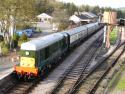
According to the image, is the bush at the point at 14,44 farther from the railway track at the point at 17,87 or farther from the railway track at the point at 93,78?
the railway track at the point at 17,87

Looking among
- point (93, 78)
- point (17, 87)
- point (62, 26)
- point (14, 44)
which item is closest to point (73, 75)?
point (93, 78)

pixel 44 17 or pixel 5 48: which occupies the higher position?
pixel 5 48

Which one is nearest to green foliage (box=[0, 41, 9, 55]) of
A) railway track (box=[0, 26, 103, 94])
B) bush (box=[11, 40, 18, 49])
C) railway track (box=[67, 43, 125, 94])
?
bush (box=[11, 40, 18, 49])

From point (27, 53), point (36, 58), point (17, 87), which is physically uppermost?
point (27, 53)

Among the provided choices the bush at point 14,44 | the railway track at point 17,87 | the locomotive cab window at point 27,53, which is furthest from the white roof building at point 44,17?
the railway track at point 17,87

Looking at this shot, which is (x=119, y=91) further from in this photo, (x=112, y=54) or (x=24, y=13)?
(x=24, y=13)

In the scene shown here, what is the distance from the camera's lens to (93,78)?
2773 cm

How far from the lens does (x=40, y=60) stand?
84.1 feet

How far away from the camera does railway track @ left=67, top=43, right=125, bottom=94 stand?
76.9 feet

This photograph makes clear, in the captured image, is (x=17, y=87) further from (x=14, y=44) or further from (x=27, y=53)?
(x=14, y=44)

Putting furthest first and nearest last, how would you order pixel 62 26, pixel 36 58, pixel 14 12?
pixel 62 26 < pixel 14 12 < pixel 36 58

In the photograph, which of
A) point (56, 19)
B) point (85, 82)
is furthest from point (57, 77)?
point (56, 19)

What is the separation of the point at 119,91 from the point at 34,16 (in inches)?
887

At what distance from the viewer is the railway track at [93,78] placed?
76.9 feet
